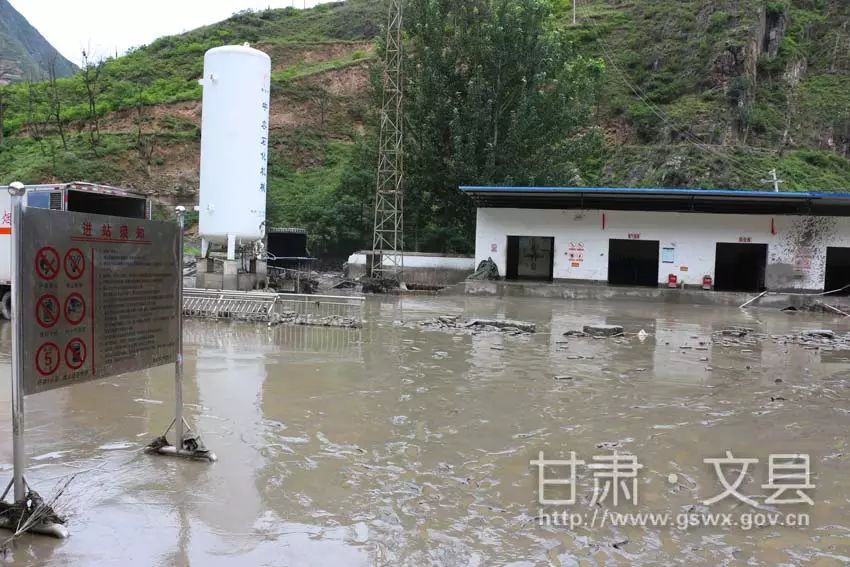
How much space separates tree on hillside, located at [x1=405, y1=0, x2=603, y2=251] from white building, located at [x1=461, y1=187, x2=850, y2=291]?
12.3 feet

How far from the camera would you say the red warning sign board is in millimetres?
3951

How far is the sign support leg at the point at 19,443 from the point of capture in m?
3.80

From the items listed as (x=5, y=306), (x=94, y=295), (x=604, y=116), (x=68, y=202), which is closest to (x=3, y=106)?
(x=5, y=306)

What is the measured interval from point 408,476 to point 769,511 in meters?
2.70

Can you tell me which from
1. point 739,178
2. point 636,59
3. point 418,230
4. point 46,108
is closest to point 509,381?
point 418,230

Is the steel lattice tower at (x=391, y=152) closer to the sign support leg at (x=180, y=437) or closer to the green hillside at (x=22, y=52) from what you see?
the sign support leg at (x=180, y=437)

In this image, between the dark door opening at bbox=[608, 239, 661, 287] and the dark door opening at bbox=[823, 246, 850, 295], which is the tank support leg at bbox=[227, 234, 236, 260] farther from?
the dark door opening at bbox=[823, 246, 850, 295]

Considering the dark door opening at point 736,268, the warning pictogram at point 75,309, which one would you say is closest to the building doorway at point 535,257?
the dark door opening at point 736,268

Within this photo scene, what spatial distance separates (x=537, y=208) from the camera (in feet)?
84.6

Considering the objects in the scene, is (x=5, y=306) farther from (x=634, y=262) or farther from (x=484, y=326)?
(x=634, y=262)

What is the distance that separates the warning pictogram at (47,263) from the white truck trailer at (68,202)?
9.97 metres

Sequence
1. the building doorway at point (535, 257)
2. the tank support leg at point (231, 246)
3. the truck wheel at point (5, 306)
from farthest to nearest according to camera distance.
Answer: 1. the building doorway at point (535, 257)
2. the tank support leg at point (231, 246)
3. the truck wheel at point (5, 306)

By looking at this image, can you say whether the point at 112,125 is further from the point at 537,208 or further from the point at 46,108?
the point at 537,208

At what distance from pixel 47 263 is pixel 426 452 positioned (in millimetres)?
3458
